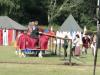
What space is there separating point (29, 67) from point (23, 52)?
783cm

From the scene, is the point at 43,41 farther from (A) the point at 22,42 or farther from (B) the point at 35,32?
(A) the point at 22,42

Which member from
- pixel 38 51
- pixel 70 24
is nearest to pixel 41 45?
pixel 38 51

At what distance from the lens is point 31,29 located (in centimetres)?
2756

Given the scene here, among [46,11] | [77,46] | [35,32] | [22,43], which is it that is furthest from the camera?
[46,11]

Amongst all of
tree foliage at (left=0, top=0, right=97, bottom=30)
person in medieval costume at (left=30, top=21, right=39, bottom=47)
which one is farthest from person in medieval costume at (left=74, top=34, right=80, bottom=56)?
tree foliage at (left=0, top=0, right=97, bottom=30)

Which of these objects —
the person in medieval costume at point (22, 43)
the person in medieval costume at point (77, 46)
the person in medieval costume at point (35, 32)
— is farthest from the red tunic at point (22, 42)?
the person in medieval costume at point (77, 46)

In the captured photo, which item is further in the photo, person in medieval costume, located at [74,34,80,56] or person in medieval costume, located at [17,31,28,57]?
person in medieval costume, located at [74,34,80,56]

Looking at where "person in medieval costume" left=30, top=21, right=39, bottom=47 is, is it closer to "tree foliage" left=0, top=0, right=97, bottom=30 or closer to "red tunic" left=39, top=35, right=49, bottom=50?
"red tunic" left=39, top=35, right=49, bottom=50

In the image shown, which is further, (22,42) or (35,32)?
(22,42)

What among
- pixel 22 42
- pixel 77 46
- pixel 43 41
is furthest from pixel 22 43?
pixel 77 46

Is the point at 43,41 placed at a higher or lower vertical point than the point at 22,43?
higher

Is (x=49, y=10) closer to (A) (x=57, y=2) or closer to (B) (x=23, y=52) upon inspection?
(A) (x=57, y=2)

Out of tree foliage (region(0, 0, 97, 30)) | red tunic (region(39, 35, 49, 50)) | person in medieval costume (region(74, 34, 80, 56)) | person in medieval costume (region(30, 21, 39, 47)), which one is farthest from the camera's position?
tree foliage (region(0, 0, 97, 30))

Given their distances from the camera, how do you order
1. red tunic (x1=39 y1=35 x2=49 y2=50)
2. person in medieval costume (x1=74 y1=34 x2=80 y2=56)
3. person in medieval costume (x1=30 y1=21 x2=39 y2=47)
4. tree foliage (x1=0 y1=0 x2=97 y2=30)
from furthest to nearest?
tree foliage (x1=0 y1=0 x2=97 y2=30)
person in medieval costume (x1=74 y1=34 x2=80 y2=56)
red tunic (x1=39 y1=35 x2=49 y2=50)
person in medieval costume (x1=30 y1=21 x2=39 y2=47)
